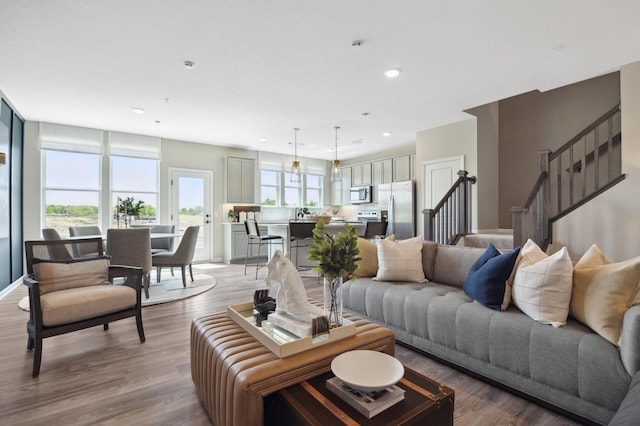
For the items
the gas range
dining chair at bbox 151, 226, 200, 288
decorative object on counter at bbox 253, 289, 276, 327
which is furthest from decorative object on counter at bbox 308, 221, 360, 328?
the gas range

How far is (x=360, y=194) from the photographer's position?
8109mm

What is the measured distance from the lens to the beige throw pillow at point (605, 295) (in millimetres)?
1615

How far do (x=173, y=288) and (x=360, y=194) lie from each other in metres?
4.96

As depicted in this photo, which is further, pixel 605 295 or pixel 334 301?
pixel 334 301

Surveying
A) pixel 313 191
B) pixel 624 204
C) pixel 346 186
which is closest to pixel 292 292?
pixel 624 204

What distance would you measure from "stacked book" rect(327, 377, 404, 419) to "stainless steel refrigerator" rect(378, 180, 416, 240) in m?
5.46

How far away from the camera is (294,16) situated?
256 cm

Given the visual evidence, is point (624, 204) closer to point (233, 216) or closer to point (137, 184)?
point (233, 216)

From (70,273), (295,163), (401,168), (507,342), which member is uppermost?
(401,168)

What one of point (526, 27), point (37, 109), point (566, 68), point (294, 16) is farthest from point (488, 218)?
point (37, 109)

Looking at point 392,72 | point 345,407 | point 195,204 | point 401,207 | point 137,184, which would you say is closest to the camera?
point 345,407

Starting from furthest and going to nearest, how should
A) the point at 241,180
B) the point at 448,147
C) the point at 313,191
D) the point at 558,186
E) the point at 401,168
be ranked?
the point at 313,191 → the point at 241,180 → the point at 401,168 → the point at 448,147 → the point at 558,186

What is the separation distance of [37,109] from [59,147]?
97cm

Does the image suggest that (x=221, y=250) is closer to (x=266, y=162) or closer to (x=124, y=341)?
(x=266, y=162)
